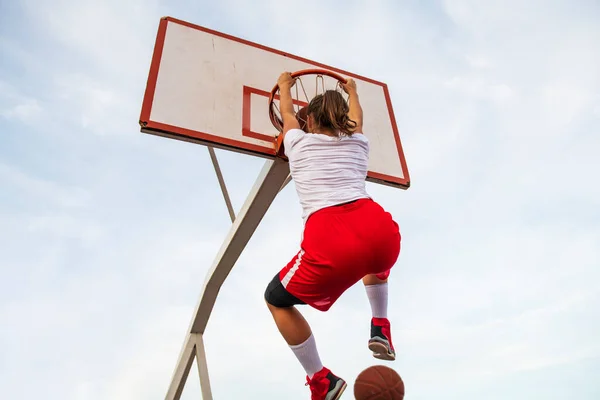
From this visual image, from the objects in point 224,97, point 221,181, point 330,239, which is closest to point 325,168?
point 330,239

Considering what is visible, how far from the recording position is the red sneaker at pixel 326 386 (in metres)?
2.38

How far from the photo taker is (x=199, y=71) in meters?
4.18

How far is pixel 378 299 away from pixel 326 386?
0.65 meters

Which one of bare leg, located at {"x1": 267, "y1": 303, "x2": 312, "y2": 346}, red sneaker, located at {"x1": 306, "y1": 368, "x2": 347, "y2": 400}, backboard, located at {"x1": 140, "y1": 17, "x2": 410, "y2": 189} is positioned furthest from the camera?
backboard, located at {"x1": 140, "y1": 17, "x2": 410, "y2": 189}

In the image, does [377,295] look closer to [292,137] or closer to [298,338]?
[298,338]

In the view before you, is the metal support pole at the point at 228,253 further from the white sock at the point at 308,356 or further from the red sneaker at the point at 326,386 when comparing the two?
the red sneaker at the point at 326,386

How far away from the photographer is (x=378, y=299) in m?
2.87

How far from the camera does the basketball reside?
2113 mm

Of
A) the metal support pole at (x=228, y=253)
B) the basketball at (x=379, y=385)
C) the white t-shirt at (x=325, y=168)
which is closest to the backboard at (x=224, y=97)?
the metal support pole at (x=228, y=253)

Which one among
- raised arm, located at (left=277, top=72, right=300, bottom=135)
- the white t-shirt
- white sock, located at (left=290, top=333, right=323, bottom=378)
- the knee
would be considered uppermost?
raised arm, located at (left=277, top=72, right=300, bottom=135)

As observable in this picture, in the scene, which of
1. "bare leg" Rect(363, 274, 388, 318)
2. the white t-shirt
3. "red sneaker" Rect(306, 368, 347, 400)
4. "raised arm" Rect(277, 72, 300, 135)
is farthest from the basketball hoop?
"red sneaker" Rect(306, 368, 347, 400)

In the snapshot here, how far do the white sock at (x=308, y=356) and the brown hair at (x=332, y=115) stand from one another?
1096mm

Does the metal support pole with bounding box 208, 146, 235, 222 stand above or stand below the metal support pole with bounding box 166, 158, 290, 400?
above

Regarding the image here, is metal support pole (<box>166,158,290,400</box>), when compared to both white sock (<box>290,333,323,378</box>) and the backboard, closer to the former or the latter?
the backboard
